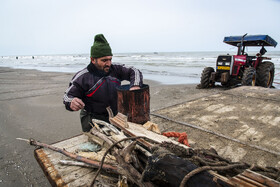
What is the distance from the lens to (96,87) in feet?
8.42

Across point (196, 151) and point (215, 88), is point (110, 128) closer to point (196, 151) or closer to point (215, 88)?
point (196, 151)

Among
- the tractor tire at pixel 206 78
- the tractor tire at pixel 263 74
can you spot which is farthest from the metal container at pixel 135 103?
the tractor tire at pixel 263 74

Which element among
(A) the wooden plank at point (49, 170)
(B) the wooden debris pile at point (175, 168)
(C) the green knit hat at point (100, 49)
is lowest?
(A) the wooden plank at point (49, 170)

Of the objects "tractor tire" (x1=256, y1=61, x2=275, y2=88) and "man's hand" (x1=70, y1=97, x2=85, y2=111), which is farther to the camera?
"tractor tire" (x1=256, y1=61, x2=275, y2=88)

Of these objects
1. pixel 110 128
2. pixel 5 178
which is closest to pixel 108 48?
pixel 110 128

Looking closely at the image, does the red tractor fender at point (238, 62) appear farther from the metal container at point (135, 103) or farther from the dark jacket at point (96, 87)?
the metal container at point (135, 103)

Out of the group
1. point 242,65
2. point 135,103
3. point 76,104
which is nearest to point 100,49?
point 76,104

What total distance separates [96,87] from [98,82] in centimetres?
8

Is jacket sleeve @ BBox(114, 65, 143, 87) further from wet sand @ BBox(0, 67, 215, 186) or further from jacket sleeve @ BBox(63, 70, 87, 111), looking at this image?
wet sand @ BBox(0, 67, 215, 186)

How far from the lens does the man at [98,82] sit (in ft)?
8.12

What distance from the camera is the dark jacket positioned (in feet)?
8.20

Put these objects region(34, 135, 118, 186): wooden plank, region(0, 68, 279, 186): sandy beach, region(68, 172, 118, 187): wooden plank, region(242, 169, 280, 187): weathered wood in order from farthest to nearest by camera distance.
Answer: region(0, 68, 279, 186): sandy beach
region(34, 135, 118, 186): wooden plank
region(68, 172, 118, 187): wooden plank
region(242, 169, 280, 187): weathered wood

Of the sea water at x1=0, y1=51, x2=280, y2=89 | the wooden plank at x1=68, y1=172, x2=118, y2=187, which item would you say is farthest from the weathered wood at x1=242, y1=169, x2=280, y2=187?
the sea water at x1=0, y1=51, x2=280, y2=89

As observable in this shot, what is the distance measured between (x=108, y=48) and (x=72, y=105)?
970 millimetres
